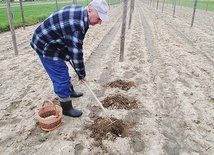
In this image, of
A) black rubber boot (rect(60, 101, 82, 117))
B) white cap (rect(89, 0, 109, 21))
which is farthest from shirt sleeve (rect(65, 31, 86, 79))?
black rubber boot (rect(60, 101, 82, 117))

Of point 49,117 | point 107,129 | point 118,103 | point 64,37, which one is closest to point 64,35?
point 64,37

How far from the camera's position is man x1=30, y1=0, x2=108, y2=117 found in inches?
110

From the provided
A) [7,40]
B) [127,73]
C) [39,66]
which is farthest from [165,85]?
[7,40]

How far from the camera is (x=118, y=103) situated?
4.14 metres

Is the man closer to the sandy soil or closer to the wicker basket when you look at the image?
the wicker basket

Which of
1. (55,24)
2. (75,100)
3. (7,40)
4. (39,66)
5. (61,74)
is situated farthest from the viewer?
(7,40)

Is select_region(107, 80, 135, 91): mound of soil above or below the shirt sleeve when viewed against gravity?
below

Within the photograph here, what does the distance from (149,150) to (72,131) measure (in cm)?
126

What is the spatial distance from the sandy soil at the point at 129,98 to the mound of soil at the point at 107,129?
0.16 ft

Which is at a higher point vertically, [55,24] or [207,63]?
[55,24]

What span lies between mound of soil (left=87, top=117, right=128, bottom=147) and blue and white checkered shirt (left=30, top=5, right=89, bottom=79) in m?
0.91

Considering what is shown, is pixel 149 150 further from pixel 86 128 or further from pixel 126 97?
pixel 126 97

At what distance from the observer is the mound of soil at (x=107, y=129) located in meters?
3.21

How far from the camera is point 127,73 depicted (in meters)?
5.75
